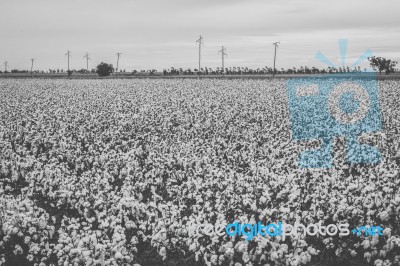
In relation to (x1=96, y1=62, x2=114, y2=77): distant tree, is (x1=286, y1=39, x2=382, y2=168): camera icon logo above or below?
below

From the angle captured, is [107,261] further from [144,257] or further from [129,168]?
[129,168]

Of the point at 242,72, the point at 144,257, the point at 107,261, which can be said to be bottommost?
the point at 144,257

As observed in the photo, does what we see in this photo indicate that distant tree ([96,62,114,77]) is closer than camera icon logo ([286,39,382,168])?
No

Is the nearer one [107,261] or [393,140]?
[107,261]

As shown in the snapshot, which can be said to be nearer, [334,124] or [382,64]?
[334,124]

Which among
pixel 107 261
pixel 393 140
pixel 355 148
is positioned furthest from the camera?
pixel 393 140

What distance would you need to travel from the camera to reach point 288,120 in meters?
21.8

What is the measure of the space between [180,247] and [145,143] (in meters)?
9.43

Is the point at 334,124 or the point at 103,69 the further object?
the point at 103,69

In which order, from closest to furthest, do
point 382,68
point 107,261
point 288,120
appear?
point 107,261
point 288,120
point 382,68

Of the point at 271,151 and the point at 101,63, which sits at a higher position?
the point at 101,63

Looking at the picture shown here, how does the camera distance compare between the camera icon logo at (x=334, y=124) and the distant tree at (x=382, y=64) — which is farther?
the distant tree at (x=382, y=64)

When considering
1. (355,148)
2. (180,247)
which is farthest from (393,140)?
(180,247)

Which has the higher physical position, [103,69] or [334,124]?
[103,69]
